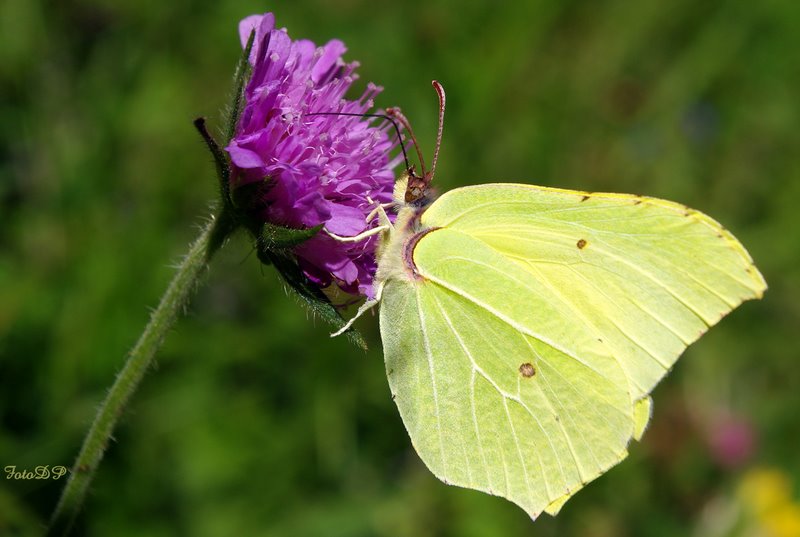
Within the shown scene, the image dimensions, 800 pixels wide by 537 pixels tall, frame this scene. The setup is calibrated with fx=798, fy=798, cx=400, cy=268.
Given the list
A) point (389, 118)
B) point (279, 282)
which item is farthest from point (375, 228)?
point (279, 282)

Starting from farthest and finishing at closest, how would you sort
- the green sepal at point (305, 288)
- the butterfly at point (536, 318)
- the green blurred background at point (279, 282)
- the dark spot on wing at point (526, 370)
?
the green blurred background at point (279, 282), the dark spot on wing at point (526, 370), the butterfly at point (536, 318), the green sepal at point (305, 288)

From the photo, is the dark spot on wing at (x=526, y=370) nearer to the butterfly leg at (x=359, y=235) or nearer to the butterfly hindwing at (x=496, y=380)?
the butterfly hindwing at (x=496, y=380)

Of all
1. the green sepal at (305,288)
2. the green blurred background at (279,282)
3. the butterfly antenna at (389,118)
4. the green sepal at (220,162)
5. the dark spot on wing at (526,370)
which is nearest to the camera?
the green sepal at (220,162)

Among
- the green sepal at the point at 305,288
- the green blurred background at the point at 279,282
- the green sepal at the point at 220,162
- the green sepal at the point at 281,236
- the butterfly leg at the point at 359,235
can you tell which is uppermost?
the green sepal at the point at 220,162

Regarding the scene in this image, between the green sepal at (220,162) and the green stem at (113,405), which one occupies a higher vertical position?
the green sepal at (220,162)

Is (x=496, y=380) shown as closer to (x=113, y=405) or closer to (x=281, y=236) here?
(x=281, y=236)

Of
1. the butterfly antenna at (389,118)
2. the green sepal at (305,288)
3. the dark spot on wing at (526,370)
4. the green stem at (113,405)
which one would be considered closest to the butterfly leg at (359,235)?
the green sepal at (305,288)

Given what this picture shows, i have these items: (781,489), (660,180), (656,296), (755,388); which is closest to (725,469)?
(781,489)

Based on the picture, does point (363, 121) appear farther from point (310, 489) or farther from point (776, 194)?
point (776, 194)

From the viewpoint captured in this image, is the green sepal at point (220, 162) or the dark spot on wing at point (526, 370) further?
the dark spot on wing at point (526, 370)
